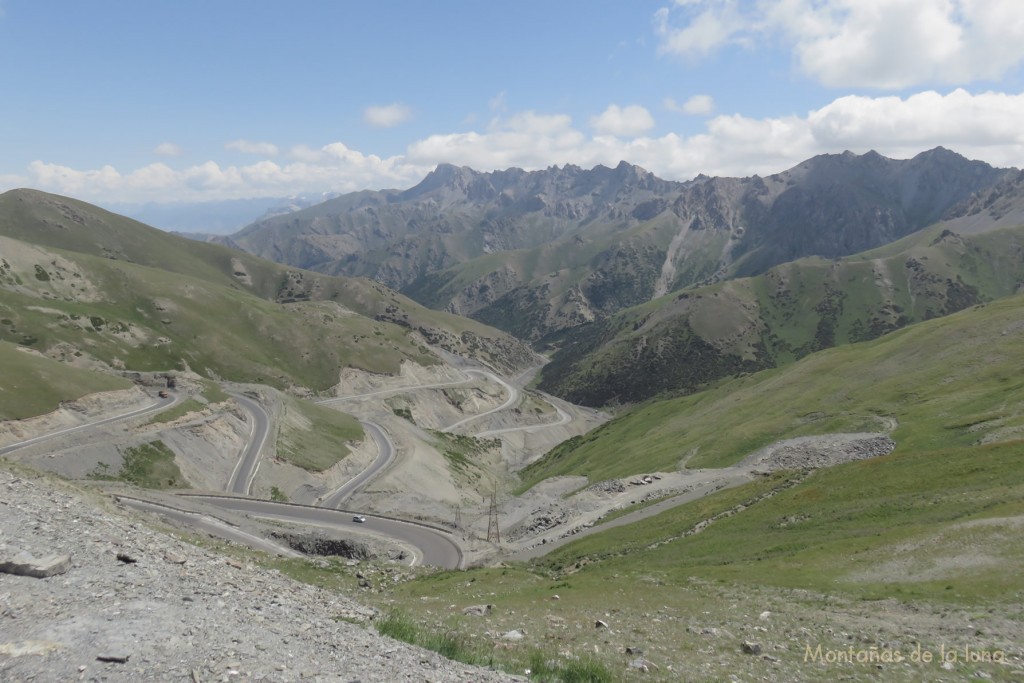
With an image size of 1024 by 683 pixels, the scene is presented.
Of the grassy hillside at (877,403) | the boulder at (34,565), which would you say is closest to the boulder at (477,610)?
the boulder at (34,565)

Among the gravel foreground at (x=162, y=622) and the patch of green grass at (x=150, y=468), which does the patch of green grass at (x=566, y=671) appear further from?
the patch of green grass at (x=150, y=468)

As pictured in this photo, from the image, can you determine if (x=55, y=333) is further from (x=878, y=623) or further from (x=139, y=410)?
(x=878, y=623)

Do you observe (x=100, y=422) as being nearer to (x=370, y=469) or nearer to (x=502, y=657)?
(x=370, y=469)

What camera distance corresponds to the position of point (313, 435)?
397 ft

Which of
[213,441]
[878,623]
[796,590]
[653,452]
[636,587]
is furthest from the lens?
[653,452]

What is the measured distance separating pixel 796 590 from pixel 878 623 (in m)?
7.41

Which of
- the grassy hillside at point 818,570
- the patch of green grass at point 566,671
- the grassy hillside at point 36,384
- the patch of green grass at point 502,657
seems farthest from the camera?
the grassy hillside at point 36,384

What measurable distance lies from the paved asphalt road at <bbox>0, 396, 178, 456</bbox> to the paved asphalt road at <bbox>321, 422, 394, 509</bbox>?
34.4 m

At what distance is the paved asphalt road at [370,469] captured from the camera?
98.0 metres

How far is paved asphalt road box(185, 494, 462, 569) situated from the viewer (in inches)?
2584

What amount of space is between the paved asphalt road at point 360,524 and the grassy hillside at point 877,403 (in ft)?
135

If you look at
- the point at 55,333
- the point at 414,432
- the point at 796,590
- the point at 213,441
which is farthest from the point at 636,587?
the point at 55,333

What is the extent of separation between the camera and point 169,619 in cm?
1655

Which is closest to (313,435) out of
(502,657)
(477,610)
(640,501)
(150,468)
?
(150,468)
